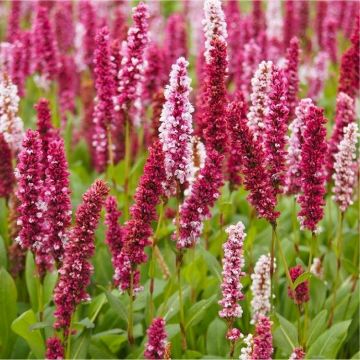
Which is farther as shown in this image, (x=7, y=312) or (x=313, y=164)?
(x=7, y=312)

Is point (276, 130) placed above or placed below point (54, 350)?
above

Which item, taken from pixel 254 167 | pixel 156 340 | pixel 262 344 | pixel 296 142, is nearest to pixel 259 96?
pixel 296 142

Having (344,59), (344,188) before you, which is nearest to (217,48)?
(344,188)

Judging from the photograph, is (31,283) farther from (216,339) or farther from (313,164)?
(313,164)

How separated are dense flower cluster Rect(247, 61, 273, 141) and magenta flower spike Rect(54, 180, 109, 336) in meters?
1.28

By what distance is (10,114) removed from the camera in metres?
5.97

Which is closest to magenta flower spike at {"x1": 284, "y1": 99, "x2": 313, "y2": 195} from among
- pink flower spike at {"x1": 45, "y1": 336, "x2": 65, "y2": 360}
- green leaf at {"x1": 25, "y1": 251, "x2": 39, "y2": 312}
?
pink flower spike at {"x1": 45, "y1": 336, "x2": 65, "y2": 360}

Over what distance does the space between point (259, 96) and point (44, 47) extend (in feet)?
9.18

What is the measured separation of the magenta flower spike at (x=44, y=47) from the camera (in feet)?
23.3

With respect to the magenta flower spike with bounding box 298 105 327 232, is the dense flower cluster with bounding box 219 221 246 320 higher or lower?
lower

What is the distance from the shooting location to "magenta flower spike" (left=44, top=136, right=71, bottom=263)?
168 inches

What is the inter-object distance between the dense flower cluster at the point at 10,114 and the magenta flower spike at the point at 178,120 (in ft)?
6.57

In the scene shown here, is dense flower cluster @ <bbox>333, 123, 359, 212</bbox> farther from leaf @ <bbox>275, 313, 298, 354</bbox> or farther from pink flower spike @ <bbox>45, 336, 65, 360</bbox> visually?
pink flower spike @ <bbox>45, 336, 65, 360</bbox>

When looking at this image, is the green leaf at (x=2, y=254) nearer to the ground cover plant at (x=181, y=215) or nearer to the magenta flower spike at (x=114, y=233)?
the ground cover plant at (x=181, y=215)
